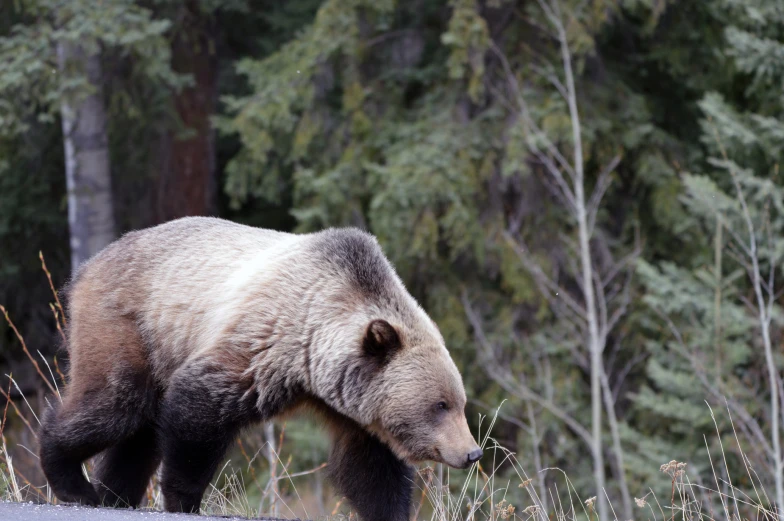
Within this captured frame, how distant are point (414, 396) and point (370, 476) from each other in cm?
60

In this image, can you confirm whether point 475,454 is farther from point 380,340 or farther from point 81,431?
point 81,431

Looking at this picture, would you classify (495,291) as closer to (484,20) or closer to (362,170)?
(362,170)

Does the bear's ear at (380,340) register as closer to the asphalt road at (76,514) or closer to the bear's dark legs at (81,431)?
the asphalt road at (76,514)

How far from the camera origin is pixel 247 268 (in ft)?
17.5

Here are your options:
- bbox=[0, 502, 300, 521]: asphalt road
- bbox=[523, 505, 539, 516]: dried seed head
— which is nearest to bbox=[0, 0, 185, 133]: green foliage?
bbox=[0, 502, 300, 521]: asphalt road

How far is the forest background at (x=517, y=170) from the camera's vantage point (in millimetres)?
12211

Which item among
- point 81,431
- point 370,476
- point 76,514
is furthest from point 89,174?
point 76,514

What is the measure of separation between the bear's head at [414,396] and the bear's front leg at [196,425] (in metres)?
0.63

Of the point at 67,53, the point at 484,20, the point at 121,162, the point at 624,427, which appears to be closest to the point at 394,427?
the point at 624,427

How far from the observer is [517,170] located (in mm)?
14023

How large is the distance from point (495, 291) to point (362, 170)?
252 cm

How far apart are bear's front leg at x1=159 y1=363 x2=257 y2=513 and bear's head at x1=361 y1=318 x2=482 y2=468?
63cm

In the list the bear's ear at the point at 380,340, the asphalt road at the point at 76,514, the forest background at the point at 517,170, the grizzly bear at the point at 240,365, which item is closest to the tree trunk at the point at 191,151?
the forest background at the point at 517,170

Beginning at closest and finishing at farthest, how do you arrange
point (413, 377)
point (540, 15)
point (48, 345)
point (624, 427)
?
1. point (413, 377)
2. point (624, 427)
3. point (540, 15)
4. point (48, 345)
